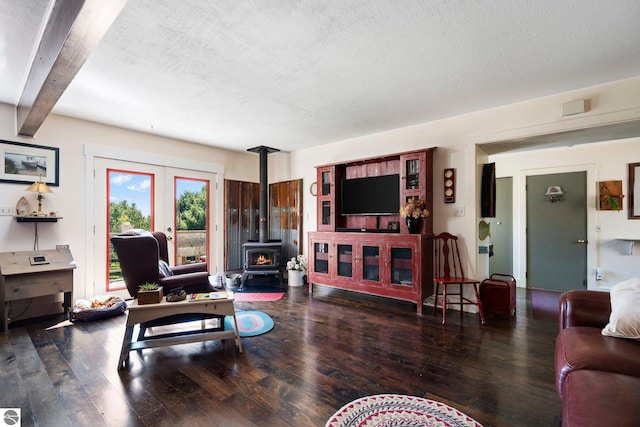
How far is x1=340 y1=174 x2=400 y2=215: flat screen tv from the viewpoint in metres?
4.06

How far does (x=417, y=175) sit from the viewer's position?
3.81 m

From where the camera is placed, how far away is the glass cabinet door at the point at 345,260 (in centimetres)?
414

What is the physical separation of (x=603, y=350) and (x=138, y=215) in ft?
16.5

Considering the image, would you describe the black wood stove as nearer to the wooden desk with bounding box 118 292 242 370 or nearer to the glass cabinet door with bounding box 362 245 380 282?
the glass cabinet door with bounding box 362 245 380 282

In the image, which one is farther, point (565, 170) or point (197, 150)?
point (197, 150)

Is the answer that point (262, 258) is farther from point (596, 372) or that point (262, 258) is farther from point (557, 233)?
point (557, 233)

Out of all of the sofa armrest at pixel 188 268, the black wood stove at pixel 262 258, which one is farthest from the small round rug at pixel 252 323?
the black wood stove at pixel 262 258

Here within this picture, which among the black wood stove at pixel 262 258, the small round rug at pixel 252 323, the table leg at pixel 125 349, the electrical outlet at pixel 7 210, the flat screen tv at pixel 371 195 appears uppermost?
the flat screen tv at pixel 371 195

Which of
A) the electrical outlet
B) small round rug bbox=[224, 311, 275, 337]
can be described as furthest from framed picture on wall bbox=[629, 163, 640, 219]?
the electrical outlet

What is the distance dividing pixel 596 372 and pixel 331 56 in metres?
2.50

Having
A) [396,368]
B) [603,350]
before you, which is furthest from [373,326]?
[603,350]

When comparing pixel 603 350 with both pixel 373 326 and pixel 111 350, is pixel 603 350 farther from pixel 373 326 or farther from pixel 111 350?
pixel 111 350

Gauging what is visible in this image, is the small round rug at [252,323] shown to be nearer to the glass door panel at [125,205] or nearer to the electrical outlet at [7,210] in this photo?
the glass door panel at [125,205]

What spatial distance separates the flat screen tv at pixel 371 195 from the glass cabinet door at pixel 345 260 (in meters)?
0.57
